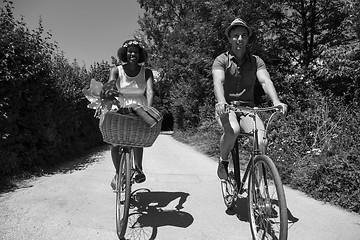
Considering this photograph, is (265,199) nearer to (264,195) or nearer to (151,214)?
(264,195)

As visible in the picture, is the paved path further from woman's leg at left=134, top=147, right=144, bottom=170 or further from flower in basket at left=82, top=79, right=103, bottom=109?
flower in basket at left=82, top=79, right=103, bottom=109

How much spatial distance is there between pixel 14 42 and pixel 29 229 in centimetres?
324

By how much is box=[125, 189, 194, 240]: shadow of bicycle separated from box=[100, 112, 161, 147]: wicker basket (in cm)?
92

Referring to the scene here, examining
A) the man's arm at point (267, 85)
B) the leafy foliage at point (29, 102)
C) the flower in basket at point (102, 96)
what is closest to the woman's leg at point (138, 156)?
the flower in basket at point (102, 96)

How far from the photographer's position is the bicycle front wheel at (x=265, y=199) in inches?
91.7

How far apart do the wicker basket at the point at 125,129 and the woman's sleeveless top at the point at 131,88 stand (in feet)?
2.49

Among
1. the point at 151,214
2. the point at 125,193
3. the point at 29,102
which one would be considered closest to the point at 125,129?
the point at 125,193

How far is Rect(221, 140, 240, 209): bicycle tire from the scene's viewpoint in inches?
131

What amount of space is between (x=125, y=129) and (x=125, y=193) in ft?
1.96

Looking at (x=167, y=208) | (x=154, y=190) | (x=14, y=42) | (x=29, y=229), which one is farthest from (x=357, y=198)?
(x=14, y=42)

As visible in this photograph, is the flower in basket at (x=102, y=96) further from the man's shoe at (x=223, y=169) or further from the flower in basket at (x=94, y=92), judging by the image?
the man's shoe at (x=223, y=169)

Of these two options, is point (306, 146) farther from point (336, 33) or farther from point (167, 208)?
point (336, 33)

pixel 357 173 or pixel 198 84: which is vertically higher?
pixel 198 84

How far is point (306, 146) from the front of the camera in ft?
17.7
